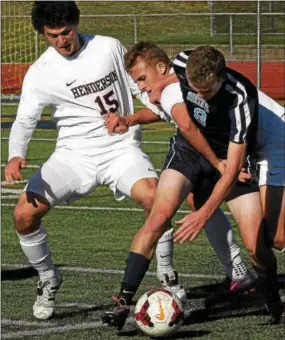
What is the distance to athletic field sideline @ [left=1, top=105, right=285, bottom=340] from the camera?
748 centimetres

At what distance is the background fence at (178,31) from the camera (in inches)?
1052

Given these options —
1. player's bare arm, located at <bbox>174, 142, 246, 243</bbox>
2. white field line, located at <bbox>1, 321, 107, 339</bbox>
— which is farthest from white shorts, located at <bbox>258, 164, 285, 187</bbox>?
white field line, located at <bbox>1, 321, 107, 339</bbox>

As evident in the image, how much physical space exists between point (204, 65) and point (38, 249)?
1.83 meters

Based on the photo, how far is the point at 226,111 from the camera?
748cm

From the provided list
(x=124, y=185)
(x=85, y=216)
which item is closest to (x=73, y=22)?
(x=124, y=185)

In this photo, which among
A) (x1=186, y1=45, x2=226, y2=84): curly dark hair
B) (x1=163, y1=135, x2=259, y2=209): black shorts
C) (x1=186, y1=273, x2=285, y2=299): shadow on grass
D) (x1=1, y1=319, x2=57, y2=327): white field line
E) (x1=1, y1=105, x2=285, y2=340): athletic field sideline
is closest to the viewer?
(x1=186, y1=45, x2=226, y2=84): curly dark hair

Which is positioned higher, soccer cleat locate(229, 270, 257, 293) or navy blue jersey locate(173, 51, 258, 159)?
navy blue jersey locate(173, 51, 258, 159)

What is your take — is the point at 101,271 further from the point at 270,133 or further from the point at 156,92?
the point at 270,133

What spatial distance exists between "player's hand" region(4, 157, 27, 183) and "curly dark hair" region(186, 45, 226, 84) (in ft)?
4.64

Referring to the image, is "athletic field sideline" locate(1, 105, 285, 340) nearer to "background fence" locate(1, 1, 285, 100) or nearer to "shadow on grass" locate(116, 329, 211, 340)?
"shadow on grass" locate(116, 329, 211, 340)

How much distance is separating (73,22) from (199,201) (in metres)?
1.45

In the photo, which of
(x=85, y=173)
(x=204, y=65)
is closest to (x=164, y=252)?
(x=85, y=173)

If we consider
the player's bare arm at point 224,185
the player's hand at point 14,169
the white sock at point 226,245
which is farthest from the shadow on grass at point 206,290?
the player's hand at point 14,169

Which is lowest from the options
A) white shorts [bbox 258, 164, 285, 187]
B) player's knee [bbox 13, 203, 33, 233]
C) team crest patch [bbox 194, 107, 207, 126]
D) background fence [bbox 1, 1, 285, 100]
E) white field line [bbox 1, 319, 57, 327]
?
background fence [bbox 1, 1, 285, 100]
